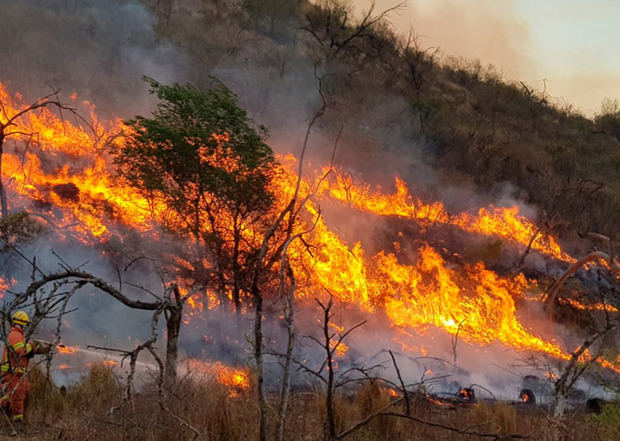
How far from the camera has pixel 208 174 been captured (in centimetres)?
1416

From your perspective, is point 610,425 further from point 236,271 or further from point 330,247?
point 330,247

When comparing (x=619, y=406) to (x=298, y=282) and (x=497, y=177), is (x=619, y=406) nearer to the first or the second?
(x=298, y=282)

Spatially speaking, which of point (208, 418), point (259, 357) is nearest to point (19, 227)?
point (208, 418)

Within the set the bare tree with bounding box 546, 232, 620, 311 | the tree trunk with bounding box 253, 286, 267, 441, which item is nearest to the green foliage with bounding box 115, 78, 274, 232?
the bare tree with bounding box 546, 232, 620, 311

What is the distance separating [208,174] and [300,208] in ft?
30.1

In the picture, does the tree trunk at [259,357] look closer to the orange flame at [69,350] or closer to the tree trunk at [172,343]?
the tree trunk at [172,343]

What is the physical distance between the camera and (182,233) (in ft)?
50.5

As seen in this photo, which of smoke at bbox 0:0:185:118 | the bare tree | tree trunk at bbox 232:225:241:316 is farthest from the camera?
smoke at bbox 0:0:185:118

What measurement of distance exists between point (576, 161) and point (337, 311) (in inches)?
929

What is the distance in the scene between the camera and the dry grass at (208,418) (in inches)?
200

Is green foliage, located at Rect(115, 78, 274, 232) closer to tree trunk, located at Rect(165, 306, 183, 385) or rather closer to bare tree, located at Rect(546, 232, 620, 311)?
tree trunk, located at Rect(165, 306, 183, 385)

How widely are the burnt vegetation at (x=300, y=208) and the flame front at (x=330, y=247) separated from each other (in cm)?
87

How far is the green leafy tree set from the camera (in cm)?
1387

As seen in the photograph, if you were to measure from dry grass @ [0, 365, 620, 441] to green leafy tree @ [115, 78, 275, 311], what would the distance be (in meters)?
6.39
